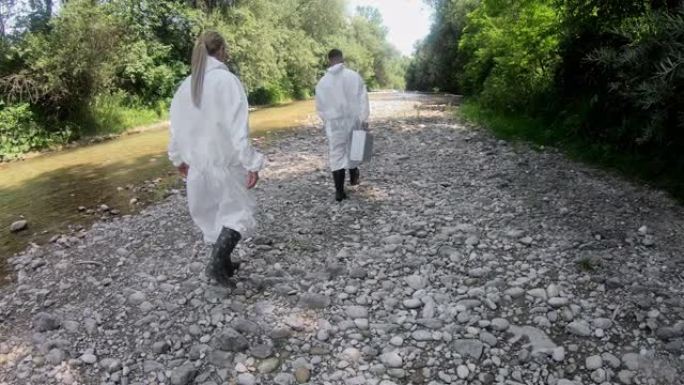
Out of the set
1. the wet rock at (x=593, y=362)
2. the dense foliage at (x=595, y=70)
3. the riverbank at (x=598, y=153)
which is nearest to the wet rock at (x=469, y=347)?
the wet rock at (x=593, y=362)

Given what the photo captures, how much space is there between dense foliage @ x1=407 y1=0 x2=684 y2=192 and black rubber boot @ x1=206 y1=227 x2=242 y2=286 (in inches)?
154

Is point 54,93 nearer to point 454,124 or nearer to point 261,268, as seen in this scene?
point 454,124

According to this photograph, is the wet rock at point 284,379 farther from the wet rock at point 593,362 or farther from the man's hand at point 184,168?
the man's hand at point 184,168

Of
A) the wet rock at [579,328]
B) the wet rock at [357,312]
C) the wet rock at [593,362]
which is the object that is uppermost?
the wet rock at [579,328]

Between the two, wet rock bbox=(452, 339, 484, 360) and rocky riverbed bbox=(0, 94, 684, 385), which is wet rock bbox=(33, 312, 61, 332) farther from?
wet rock bbox=(452, 339, 484, 360)

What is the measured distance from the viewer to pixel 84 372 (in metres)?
3.51

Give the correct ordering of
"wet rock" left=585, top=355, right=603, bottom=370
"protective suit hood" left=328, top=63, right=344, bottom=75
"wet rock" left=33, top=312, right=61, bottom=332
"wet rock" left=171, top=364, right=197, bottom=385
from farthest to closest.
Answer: "protective suit hood" left=328, top=63, right=344, bottom=75 < "wet rock" left=33, top=312, right=61, bottom=332 < "wet rock" left=171, top=364, right=197, bottom=385 < "wet rock" left=585, top=355, right=603, bottom=370

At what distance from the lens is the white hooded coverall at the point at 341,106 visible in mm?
6809

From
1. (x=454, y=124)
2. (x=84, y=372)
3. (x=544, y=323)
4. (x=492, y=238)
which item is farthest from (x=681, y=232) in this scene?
(x=454, y=124)

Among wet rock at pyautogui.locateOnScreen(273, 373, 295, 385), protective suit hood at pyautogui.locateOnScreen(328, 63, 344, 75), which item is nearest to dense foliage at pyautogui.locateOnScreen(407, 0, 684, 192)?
protective suit hood at pyautogui.locateOnScreen(328, 63, 344, 75)

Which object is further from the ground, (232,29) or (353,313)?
(232,29)

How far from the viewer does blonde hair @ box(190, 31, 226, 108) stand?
4.07m

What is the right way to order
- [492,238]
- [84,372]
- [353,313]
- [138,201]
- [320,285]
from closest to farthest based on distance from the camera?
[84,372], [353,313], [320,285], [492,238], [138,201]

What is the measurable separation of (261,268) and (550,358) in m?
2.89
